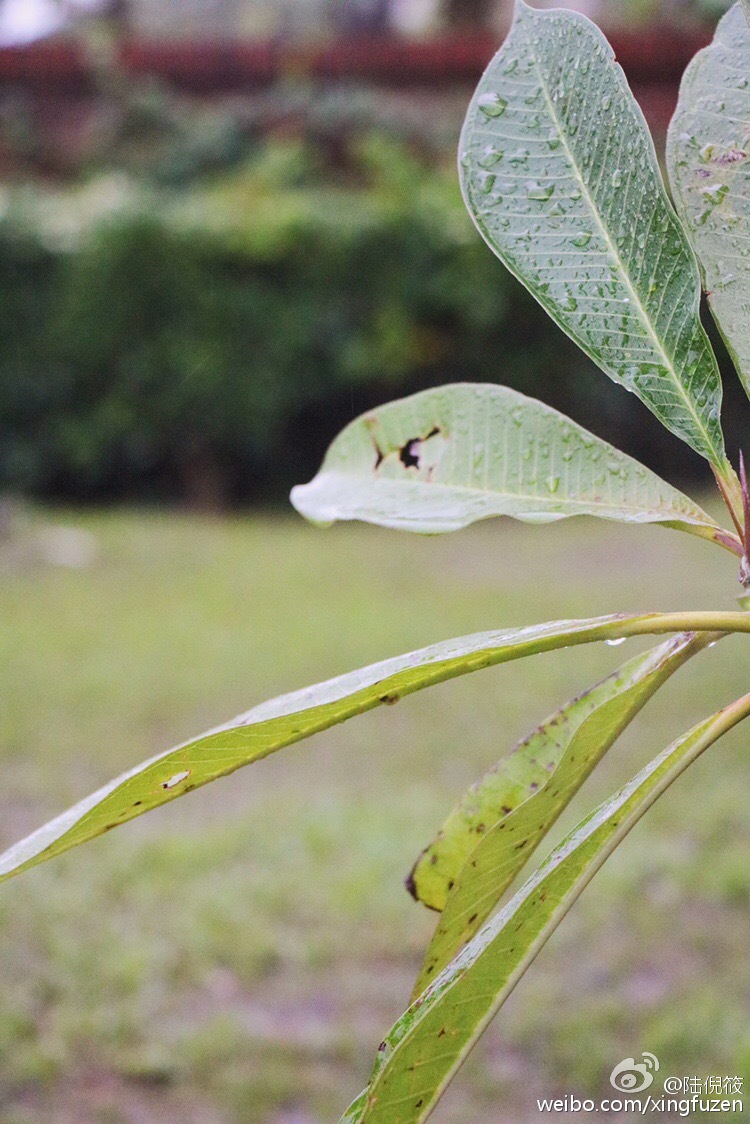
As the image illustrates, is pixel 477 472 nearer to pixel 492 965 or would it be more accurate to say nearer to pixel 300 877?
pixel 492 965

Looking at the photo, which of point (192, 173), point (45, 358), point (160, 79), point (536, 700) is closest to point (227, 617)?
point (536, 700)

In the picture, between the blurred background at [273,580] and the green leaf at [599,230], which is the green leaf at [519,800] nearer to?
the green leaf at [599,230]

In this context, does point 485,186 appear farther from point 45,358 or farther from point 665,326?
point 45,358

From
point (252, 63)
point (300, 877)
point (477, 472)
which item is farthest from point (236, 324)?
point (477, 472)

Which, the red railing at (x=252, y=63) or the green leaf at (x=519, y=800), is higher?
the red railing at (x=252, y=63)

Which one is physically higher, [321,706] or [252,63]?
[252,63]

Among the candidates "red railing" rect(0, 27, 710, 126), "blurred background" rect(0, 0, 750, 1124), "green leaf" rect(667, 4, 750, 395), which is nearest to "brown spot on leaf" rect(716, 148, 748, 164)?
"green leaf" rect(667, 4, 750, 395)

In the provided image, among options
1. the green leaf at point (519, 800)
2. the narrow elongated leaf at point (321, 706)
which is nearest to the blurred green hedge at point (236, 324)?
the green leaf at point (519, 800)
